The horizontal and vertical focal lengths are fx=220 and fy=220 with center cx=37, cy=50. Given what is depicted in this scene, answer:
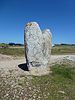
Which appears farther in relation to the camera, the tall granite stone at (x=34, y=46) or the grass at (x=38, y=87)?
the tall granite stone at (x=34, y=46)

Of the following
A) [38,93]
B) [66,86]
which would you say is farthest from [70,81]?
[38,93]

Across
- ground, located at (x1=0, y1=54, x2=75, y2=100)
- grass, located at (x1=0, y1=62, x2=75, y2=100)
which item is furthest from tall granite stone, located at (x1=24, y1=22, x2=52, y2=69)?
grass, located at (x1=0, y1=62, x2=75, y2=100)

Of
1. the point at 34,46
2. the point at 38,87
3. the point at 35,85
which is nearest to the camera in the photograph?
the point at 38,87

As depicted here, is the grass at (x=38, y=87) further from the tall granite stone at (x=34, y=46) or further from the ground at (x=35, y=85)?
the tall granite stone at (x=34, y=46)

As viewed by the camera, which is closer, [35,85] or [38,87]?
[38,87]

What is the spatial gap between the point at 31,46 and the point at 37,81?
373 cm

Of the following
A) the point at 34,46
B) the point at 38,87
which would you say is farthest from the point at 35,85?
the point at 34,46

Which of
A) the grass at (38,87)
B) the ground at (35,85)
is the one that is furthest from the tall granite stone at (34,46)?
the grass at (38,87)

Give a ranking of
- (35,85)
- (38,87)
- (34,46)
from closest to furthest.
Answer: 1. (38,87)
2. (35,85)
3. (34,46)

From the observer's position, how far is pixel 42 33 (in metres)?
20.5

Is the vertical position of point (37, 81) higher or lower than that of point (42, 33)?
lower

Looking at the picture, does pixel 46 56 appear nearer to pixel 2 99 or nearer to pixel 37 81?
pixel 37 81

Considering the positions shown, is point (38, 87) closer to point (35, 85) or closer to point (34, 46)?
point (35, 85)

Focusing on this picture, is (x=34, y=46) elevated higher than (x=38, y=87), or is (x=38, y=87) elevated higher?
(x=34, y=46)
